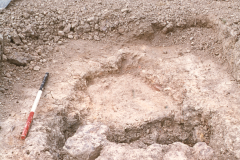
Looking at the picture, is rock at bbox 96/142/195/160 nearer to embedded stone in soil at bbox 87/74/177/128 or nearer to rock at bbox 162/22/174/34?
embedded stone in soil at bbox 87/74/177/128

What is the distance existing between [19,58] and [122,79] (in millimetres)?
1654

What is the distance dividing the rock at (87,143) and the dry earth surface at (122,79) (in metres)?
0.01

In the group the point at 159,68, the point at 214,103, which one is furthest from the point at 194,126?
the point at 159,68

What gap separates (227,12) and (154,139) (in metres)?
2.63

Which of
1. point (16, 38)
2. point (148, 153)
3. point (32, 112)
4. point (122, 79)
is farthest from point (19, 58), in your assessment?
point (148, 153)

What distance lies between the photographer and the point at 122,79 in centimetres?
383

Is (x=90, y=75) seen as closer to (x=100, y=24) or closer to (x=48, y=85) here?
(x=48, y=85)

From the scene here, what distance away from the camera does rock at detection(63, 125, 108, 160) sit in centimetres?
249

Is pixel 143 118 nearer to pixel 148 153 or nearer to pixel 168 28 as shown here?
pixel 148 153

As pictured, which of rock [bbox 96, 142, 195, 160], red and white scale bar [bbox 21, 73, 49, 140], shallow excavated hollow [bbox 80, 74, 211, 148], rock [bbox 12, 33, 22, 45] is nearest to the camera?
rock [bbox 96, 142, 195, 160]

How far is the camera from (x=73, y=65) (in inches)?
143

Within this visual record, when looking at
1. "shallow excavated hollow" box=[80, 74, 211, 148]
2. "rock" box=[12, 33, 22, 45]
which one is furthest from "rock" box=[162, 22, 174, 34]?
"rock" box=[12, 33, 22, 45]

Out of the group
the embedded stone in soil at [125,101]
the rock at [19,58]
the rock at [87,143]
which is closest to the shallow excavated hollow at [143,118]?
the embedded stone in soil at [125,101]

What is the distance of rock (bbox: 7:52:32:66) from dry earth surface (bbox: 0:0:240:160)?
0.02 meters
